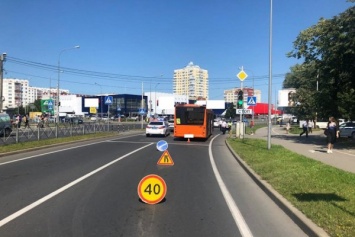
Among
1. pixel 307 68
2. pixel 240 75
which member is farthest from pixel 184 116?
pixel 307 68

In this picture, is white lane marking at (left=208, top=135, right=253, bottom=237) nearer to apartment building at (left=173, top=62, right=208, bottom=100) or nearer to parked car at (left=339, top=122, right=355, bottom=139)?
parked car at (left=339, top=122, right=355, bottom=139)

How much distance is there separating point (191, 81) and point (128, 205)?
5157 inches

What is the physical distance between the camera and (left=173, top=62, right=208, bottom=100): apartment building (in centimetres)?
13650

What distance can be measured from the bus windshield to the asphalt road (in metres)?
18.2

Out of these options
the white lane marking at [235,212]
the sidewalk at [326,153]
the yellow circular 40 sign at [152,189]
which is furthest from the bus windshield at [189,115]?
the yellow circular 40 sign at [152,189]

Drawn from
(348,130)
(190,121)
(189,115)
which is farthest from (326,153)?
(348,130)

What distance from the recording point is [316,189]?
9.15m

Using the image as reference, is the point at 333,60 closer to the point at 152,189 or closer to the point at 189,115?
the point at 189,115

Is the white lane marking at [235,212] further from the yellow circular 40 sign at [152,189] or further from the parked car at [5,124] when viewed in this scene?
the parked car at [5,124]

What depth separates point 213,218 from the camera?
7133mm

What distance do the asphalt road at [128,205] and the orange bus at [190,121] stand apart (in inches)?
707

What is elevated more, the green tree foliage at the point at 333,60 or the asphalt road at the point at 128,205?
the green tree foliage at the point at 333,60

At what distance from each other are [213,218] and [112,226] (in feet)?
5.92

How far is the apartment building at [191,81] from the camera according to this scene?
13650cm
